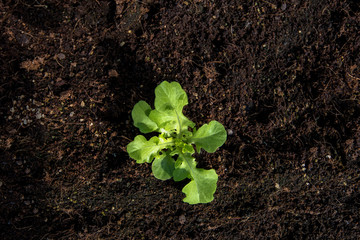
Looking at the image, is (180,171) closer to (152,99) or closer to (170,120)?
(170,120)

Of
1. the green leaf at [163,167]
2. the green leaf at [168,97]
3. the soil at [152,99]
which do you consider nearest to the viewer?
the green leaf at [168,97]

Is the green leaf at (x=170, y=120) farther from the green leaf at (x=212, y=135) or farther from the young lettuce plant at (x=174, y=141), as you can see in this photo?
the green leaf at (x=212, y=135)

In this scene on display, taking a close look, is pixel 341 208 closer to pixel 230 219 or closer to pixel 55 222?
pixel 230 219

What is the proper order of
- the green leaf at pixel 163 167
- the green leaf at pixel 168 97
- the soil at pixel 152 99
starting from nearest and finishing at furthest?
1. the green leaf at pixel 168 97
2. the green leaf at pixel 163 167
3. the soil at pixel 152 99

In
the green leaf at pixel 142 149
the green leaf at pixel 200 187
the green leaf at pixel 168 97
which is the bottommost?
the green leaf at pixel 200 187

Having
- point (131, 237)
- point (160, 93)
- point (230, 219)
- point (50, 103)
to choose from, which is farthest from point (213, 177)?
point (50, 103)

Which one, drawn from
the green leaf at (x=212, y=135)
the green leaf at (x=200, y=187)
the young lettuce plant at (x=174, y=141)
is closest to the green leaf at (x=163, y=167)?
the young lettuce plant at (x=174, y=141)
